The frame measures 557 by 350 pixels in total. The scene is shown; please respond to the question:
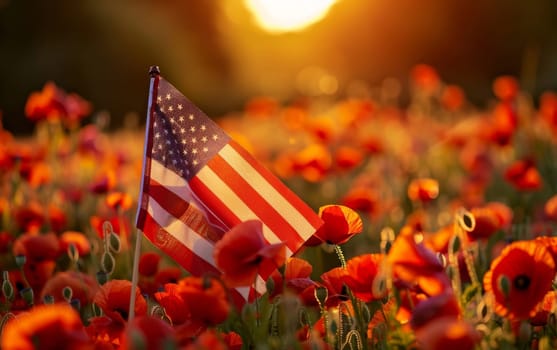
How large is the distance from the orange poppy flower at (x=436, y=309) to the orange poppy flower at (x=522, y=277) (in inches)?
7.9

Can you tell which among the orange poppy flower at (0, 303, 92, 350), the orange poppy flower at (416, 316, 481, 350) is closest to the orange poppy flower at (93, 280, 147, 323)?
the orange poppy flower at (0, 303, 92, 350)

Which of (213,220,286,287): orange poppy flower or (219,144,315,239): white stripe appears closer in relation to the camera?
(213,220,286,287): orange poppy flower

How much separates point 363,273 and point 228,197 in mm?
416

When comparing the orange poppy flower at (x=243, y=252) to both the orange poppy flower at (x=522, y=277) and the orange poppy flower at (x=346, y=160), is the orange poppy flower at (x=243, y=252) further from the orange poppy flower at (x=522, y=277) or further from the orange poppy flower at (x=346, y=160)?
the orange poppy flower at (x=346, y=160)

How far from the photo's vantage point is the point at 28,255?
2.82 meters

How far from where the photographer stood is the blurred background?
1889 centimetres

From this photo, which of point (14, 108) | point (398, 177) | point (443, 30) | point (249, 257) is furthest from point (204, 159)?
point (443, 30)

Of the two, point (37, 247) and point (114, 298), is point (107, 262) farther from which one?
point (37, 247)

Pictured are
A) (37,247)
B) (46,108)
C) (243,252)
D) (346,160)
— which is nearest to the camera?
(243,252)

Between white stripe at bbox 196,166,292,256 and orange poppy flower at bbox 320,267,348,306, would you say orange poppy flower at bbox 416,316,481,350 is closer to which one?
orange poppy flower at bbox 320,267,348,306

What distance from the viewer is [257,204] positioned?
2.24 metres

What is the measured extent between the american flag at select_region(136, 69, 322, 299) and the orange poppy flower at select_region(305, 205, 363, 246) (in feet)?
0.11

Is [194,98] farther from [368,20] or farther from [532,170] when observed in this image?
[532,170]

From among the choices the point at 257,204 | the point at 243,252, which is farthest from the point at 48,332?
the point at 257,204
